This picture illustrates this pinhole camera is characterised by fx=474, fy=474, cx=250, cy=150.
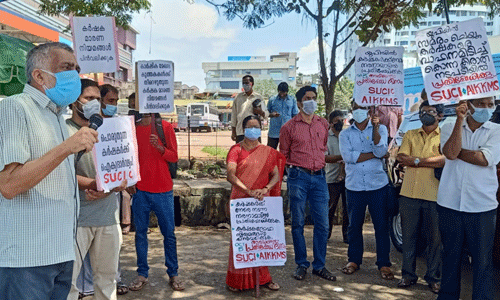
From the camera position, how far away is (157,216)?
4.98 m

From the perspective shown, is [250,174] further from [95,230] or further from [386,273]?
[386,273]

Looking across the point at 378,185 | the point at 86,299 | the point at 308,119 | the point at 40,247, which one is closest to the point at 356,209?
the point at 378,185

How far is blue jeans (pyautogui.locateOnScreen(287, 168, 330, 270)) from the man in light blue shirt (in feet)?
1.18

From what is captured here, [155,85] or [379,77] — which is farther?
[379,77]

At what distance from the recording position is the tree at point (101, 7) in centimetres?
958

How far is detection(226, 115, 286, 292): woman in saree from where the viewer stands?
486 cm

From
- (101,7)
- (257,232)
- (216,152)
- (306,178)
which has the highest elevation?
(101,7)

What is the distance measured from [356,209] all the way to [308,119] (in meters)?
1.19

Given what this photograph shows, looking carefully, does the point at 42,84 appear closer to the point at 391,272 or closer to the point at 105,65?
the point at 105,65

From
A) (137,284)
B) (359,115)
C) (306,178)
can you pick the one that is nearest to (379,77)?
(359,115)

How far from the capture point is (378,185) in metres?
5.38

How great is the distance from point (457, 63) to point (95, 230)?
3.33 m

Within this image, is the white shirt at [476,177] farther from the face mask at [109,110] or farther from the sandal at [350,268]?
the face mask at [109,110]

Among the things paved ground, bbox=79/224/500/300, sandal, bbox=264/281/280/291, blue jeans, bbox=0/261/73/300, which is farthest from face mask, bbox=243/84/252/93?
blue jeans, bbox=0/261/73/300
